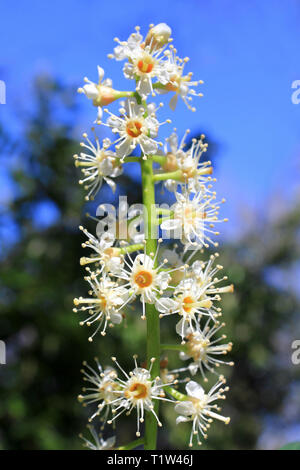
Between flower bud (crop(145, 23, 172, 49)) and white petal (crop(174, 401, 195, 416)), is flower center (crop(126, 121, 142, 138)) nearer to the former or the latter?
flower bud (crop(145, 23, 172, 49))

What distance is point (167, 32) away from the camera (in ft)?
5.51

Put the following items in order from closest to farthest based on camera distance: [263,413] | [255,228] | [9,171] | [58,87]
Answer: [9,171] < [58,87] < [263,413] < [255,228]

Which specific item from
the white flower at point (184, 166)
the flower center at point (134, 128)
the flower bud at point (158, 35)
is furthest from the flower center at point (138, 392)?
the flower bud at point (158, 35)

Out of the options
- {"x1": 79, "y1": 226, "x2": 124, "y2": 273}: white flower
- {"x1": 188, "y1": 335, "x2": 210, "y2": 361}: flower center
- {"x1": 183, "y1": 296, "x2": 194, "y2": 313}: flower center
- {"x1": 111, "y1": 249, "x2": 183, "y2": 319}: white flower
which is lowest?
{"x1": 188, "y1": 335, "x2": 210, "y2": 361}: flower center

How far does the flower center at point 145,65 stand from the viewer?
1.60 metres

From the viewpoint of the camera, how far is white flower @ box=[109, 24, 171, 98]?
5.22 ft

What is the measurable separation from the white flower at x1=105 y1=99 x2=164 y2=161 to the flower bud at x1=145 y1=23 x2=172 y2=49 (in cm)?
23

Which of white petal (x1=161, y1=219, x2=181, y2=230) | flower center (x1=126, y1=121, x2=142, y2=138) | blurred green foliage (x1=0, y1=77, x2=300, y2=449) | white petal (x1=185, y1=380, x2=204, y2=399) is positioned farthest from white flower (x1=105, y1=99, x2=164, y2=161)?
blurred green foliage (x1=0, y1=77, x2=300, y2=449)

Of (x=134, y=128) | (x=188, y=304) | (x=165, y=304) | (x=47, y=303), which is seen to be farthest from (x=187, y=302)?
(x=47, y=303)

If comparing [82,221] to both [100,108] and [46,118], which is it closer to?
[46,118]

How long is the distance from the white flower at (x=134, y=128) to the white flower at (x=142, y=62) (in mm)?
65

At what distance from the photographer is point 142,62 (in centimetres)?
160
